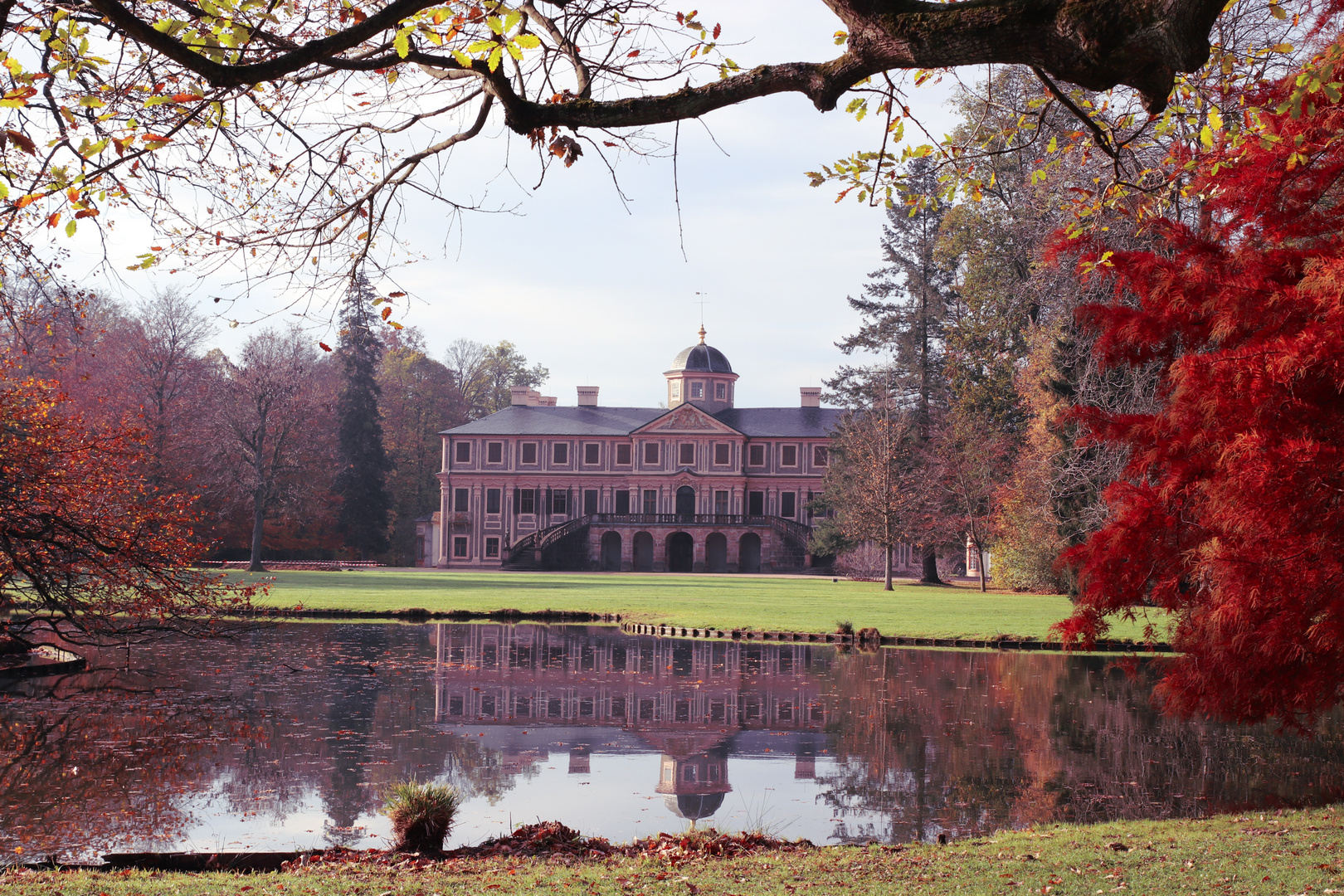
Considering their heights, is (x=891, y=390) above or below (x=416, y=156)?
above

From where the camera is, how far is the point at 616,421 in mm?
56938

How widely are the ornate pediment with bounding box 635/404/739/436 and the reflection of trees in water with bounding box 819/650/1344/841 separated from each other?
40.9 metres

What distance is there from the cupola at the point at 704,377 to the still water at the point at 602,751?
42384mm

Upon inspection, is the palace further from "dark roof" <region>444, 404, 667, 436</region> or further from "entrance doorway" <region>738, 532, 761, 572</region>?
"entrance doorway" <region>738, 532, 761, 572</region>

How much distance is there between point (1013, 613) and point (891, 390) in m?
18.0

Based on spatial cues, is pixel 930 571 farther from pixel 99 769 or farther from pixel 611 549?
pixel 99 769

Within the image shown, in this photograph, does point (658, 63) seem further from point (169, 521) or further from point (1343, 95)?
point (169, 521)

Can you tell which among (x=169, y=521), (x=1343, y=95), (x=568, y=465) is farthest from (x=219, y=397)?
(x=1343, y=95)

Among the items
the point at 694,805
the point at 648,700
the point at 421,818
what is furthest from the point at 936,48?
the point at 648,700

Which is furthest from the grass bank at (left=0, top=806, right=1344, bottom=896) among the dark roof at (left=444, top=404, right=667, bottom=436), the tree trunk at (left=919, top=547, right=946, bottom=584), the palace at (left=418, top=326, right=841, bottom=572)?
the dark roof at (left=444, top=404, right=667, bottom=436)

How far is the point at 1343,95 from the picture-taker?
6.35m

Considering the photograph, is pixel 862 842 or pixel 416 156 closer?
pixel 416 156

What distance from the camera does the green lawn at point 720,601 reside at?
20.1 meters

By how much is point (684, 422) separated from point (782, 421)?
16.8 feet
